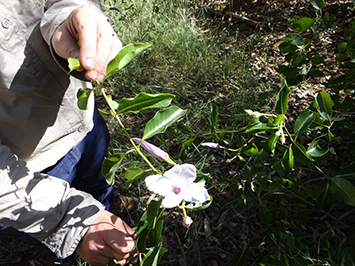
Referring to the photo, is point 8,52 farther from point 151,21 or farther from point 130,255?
point 151,21

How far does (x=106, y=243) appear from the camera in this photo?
3.63ft

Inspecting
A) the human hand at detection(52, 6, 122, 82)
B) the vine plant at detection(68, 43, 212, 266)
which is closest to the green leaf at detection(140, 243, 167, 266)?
the vine plant at detection(68, 43, 212, 266)

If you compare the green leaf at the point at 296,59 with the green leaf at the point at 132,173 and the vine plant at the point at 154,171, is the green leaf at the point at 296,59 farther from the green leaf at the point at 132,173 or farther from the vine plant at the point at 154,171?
the green leaf at the point at 132,173

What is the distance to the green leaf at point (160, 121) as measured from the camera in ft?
2.45

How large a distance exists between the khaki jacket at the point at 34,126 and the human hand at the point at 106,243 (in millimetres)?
32

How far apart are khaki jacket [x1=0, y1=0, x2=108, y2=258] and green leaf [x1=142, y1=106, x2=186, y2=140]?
0.48 m

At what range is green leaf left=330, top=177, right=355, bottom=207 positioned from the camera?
0.90m

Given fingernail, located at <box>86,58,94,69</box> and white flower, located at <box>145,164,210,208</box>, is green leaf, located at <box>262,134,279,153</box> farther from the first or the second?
fingernail, located at <box>86,58,94,69</box>

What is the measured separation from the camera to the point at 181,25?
2.81 metres

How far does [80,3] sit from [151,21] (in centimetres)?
178

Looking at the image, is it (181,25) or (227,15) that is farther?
(227,15)

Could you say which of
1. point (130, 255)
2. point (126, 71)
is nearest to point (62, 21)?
point (130, 255)

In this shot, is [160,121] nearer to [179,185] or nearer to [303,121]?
[179,185]

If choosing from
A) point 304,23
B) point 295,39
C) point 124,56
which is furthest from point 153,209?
point 304,23
